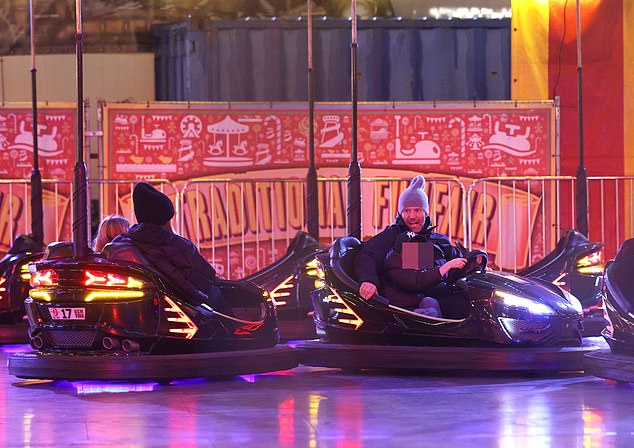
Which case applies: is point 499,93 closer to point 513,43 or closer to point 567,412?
point 513,43

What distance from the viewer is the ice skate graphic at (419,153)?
30.3ft

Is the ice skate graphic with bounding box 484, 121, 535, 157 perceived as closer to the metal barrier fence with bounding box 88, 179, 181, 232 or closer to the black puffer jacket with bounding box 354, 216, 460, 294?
the metal barrier fence with bounding box 88, 179, 181, 232

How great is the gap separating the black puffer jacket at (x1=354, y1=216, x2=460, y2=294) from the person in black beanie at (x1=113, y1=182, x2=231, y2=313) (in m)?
0.63

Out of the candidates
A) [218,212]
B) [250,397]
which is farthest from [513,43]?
[250,397]

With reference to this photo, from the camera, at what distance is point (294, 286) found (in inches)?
277

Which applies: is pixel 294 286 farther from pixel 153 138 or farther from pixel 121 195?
pixel 153 138

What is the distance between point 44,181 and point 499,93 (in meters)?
3.65

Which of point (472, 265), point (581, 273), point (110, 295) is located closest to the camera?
point (110, 295)

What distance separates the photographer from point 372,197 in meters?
9.13

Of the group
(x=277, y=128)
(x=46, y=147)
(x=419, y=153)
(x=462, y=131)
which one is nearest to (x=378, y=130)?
(x=419, y=153)

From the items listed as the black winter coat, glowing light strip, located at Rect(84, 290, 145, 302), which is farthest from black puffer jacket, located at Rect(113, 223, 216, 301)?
the black winter coat

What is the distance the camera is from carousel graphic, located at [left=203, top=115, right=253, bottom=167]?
359 inches

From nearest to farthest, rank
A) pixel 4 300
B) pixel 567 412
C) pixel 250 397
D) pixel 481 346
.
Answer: pixel 567 412, pixel 250 397, pixel 481 346, pixel 4 300

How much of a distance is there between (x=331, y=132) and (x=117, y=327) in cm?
427
